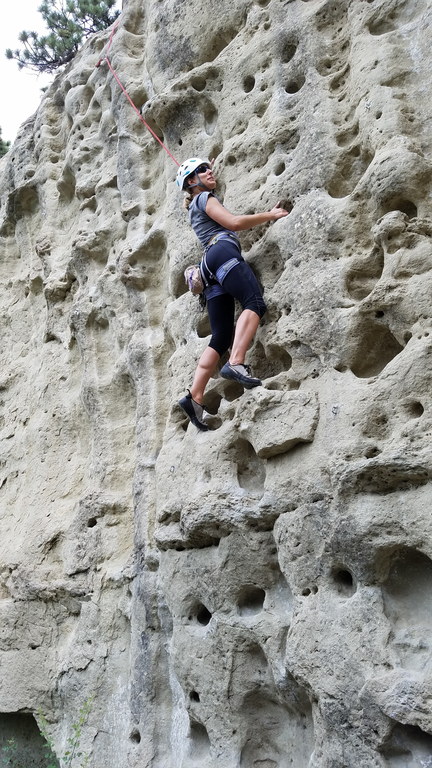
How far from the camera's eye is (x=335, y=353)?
11.5ft

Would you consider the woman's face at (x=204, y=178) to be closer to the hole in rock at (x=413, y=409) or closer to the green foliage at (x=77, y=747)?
the hole in rock at (x=413, y=409)

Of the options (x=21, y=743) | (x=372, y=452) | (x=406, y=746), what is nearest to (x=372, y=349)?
(x=372, y=452)

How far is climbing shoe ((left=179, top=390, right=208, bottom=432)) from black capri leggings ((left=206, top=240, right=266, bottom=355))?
0.30m

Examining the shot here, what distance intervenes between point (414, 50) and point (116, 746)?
408 cm

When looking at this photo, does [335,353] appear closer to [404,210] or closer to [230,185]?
[404,210]

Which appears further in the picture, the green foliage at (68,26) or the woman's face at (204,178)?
the green foliage at (68,26)

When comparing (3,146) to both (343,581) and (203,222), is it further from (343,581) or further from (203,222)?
(343,581)

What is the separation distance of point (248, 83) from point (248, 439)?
2.42 m

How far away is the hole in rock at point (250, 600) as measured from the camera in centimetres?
364

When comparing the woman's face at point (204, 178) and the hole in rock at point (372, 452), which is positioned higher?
the woman's face at point (204, 178)

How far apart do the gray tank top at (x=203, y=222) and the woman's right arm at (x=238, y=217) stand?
2.0 inches

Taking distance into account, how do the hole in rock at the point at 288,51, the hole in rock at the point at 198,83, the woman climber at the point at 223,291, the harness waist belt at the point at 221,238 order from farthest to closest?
1. the hole in rock at the point at 198,83
2. the hole in rock at the point at 288,51
3. the harness waist belt at the point at 221,238
4. the woman climber at the point at 223,291

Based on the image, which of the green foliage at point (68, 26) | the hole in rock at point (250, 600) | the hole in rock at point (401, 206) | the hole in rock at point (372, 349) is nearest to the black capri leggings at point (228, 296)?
the hole in rock at point (372, 349)

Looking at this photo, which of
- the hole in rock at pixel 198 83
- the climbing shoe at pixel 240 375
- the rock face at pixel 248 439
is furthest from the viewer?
the hole in rock at pixel 198 83
